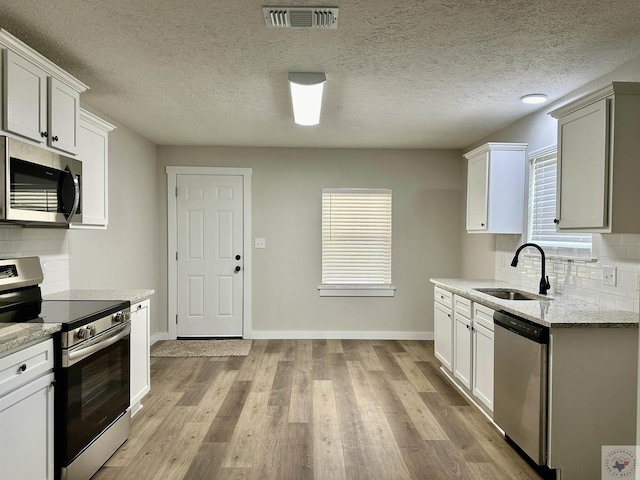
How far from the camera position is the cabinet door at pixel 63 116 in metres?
2.35

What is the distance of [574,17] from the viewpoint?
1977 mm

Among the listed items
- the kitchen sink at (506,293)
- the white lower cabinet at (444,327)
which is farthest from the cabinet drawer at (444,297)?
the kitchen sink at (506,293)

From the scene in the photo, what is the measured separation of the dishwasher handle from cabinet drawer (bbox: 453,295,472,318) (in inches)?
19.4

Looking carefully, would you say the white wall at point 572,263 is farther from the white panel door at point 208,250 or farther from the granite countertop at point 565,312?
the white panel door at point 208,250

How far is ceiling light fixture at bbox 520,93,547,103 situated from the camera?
10.2 feet

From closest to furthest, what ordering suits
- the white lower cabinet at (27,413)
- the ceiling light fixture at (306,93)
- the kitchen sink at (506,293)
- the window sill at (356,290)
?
the white lower cabinet at (27,413) < the ceiling light fixture at (306,93) < the kitchen sink at (506,293) < the window sill at (356,290)

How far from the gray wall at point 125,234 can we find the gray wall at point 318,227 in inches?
11.4

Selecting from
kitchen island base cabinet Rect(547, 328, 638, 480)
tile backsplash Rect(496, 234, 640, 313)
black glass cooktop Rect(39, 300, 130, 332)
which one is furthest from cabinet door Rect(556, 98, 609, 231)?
black glass cooktop Rect(39, 300, 130, 332)

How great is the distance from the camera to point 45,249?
9.50 ft

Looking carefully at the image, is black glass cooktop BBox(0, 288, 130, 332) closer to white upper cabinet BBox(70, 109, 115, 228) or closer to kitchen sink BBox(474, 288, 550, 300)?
white upper cabinet BBox(70, 109, 115, 228)

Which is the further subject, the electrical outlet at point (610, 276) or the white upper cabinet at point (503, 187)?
the white upper cabinet at point (503, 187)

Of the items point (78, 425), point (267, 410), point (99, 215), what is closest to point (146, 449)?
point (78, 425)

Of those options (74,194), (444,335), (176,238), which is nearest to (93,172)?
(74,194)

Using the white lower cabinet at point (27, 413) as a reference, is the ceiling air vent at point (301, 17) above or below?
above
